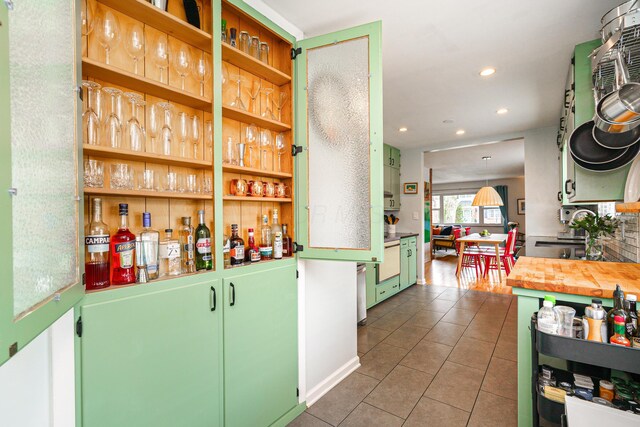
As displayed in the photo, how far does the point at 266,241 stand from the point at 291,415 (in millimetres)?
1116

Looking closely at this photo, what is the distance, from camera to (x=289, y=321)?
72.4 inches

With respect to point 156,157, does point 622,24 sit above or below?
above

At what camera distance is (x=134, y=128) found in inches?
50.4

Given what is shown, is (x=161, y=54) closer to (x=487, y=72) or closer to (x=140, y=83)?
(x=140, y=83)

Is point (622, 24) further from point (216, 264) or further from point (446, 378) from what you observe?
point (446, 378)

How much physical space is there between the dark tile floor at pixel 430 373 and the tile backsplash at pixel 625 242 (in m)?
1.18

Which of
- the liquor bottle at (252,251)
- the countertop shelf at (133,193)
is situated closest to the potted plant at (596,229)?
the liquor bottle at (252,251)

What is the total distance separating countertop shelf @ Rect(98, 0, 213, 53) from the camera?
1207mm

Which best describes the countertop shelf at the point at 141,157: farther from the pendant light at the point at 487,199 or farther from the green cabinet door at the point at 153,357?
the pendant light at the point at 487,199

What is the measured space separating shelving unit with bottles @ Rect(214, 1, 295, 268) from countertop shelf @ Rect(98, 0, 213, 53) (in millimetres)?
108

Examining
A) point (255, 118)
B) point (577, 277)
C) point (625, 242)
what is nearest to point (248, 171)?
point (255, 118)

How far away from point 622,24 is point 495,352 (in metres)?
2.58

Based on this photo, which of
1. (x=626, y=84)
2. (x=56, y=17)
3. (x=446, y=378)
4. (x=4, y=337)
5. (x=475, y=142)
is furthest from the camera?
(x=475, y=142)

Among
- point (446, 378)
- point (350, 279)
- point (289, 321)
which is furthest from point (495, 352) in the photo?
point (289, 321)
